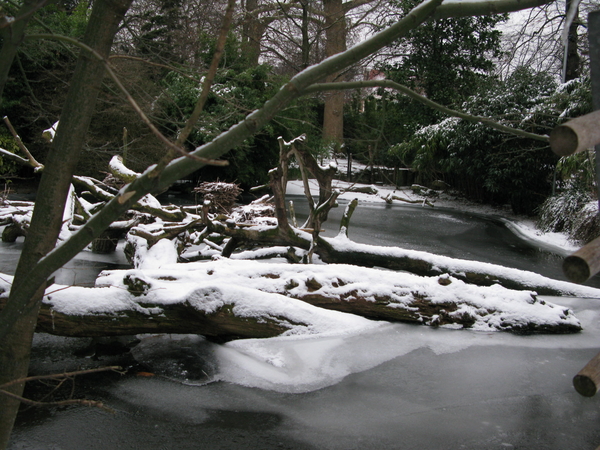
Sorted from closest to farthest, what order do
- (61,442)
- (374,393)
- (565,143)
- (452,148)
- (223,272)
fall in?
(565,143) < (61,442) < (374,393) < (223,272) < (452,148)

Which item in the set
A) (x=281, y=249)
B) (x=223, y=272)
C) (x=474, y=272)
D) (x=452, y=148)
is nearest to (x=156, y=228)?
(x=281, y=249)

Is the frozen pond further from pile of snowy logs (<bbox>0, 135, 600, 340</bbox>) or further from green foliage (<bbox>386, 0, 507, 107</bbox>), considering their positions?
green foliage (<bbox>386, 0, 507, 107</bbox>)

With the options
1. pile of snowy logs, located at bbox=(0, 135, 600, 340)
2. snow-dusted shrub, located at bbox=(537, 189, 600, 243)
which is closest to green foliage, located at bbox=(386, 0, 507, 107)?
snow-dusted shrub, located at bbox=(537, 189, 600, 243)


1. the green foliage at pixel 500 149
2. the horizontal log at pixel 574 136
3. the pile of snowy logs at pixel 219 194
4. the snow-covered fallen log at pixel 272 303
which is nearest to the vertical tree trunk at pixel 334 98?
the green foliage at pixel 500 149

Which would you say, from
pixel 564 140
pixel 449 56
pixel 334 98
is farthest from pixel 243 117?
pixel 564 140

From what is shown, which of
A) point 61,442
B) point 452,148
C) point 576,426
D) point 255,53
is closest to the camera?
point 61,442

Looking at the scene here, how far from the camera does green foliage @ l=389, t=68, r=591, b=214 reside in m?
14.6

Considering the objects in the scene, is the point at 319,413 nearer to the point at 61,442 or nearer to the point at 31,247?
the point at 61,442

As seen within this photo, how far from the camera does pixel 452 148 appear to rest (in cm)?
1691

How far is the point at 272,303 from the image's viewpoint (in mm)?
4426

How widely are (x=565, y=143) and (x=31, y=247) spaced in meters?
2.07

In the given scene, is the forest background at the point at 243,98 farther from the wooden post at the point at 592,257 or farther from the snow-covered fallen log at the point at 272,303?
the snow-covered fallen log at the point at 272,303

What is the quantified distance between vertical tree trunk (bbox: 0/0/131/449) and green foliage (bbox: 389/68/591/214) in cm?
1292

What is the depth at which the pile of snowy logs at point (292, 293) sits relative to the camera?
415 cm
